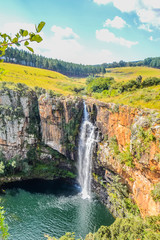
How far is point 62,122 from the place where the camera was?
3009 centimetres

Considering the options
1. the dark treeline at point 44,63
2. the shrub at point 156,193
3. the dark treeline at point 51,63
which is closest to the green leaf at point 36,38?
the shrub at point 156,193

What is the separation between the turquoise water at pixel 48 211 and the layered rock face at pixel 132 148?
591 centimetres

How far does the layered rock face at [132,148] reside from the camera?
1664 centimetres

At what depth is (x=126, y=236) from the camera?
13.3 m

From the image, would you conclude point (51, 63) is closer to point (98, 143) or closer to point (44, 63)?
point (44, 63)

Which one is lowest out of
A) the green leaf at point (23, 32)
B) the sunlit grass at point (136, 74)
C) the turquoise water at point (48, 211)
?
the turquoise water at point (48, 211)

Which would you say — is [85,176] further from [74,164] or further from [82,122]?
[82,122]

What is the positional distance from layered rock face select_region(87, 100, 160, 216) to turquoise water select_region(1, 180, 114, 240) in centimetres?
591

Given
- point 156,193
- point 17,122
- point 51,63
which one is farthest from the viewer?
point 51,63

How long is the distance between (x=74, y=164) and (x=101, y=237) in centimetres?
1782

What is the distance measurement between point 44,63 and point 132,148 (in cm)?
7942

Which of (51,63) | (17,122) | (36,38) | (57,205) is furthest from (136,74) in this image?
(36,38)

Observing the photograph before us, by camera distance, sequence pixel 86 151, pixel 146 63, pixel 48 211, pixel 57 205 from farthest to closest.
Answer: pixel 146 63 < pixel 86 151 < pixel 57 205 < pixel 48 211

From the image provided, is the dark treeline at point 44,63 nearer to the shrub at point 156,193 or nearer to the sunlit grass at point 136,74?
the sunlit grass at point 136,74
